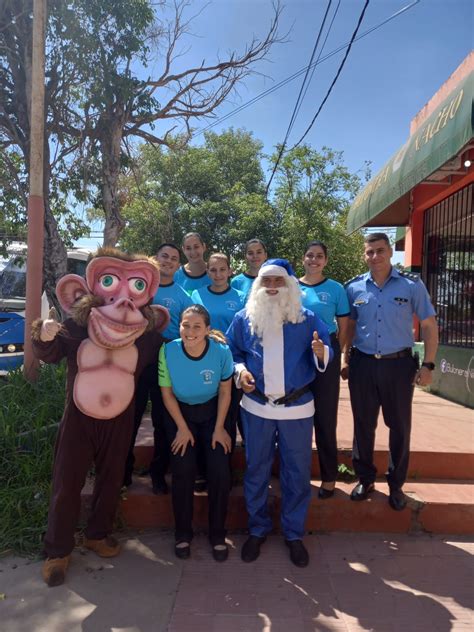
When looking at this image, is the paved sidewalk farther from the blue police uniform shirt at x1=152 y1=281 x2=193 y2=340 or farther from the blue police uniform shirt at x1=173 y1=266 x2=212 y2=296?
the blue police uniform shirt at x1=173 y1=266 x2=212 y2=296

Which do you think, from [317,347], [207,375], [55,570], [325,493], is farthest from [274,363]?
[55,570]

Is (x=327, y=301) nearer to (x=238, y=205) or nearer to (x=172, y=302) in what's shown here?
(x=172, y=302)

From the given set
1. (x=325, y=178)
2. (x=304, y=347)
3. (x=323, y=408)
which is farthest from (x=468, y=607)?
(x=325, y=178)

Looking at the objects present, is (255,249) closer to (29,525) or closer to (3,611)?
(29,525)

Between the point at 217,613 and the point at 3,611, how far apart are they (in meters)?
1.15

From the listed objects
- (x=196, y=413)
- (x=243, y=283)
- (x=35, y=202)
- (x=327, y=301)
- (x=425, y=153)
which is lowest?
(x=196, y=413)

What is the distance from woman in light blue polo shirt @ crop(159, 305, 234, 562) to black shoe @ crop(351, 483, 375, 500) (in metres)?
0.97

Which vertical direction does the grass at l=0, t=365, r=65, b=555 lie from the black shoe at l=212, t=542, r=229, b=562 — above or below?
above

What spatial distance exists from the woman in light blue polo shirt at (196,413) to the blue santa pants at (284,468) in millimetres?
171

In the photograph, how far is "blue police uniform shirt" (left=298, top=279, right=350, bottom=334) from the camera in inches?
136

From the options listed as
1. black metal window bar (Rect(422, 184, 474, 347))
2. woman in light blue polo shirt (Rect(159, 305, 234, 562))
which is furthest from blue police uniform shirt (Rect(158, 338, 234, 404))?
black metal window bar (Rect(422, 184, 474, 347))

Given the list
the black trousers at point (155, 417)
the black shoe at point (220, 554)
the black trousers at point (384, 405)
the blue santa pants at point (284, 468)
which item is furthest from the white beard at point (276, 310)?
the black shoe at point (220, 554)

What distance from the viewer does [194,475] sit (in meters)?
3.20

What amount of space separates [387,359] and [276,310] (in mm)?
891
